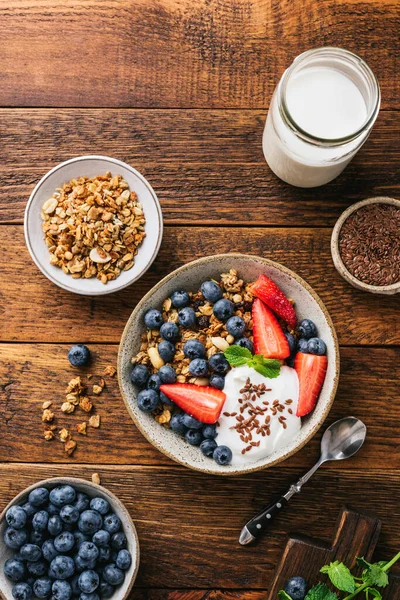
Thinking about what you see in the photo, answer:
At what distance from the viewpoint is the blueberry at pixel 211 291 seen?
5.10ft

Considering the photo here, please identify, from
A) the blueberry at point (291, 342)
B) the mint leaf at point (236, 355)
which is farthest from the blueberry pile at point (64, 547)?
the blueberry at point (291, 342)

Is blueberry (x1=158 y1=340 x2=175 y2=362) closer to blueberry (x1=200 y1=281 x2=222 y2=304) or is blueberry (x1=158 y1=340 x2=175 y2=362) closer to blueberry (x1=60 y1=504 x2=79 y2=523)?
blueberry (x1=200 y1=281 x2=222 y2=304)

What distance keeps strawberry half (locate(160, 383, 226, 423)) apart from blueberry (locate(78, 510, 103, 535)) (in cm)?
31

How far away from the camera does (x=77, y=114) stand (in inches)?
66.4

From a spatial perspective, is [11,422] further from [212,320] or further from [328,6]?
[328,6]

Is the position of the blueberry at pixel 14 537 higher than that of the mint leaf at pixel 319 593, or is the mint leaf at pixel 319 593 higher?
the blueberry at pixel 14 537

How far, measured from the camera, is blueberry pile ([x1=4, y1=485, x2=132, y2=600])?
4.87 feet

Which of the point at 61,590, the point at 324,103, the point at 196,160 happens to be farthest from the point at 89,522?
the point at 324,103

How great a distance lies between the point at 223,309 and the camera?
1.54 m

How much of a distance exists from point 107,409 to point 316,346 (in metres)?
0.54

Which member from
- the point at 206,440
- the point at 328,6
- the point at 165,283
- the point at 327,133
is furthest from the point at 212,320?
the point at 328,6

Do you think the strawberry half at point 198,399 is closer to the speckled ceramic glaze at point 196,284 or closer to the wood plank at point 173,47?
the speckled ceramic glaze at point 196,284

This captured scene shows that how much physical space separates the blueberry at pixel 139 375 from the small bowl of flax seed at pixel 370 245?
53cm

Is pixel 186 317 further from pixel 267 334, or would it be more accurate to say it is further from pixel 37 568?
pixel 37 568
